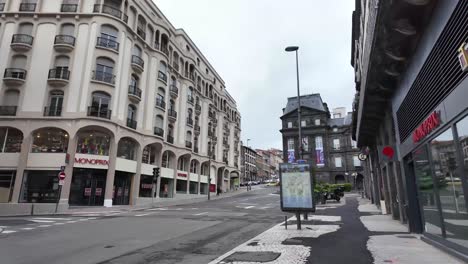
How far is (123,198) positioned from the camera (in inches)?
1243

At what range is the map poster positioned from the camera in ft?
38.1

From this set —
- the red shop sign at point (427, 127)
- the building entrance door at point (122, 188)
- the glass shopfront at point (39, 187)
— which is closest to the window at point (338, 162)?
the building entrance door at point (122, 188)

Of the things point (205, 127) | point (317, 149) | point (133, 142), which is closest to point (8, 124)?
point (133, 142)

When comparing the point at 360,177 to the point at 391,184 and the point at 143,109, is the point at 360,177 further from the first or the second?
the point at 391,184

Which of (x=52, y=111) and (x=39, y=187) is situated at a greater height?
(x=52, y=111)

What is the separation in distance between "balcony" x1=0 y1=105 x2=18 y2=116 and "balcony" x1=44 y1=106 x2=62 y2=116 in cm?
279

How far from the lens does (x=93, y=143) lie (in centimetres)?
2905

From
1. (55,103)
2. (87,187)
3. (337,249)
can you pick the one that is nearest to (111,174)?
(87,187)

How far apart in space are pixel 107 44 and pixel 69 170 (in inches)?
513

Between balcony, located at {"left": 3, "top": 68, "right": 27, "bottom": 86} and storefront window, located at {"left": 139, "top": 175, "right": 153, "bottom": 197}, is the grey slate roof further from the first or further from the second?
balcony, located at {"left": 3, "top": 68, "right": 27, "bottom": 86}

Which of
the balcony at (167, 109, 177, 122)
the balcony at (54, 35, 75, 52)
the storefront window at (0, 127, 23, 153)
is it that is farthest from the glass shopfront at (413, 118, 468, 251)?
the balcony at (167, 109, 177, 122)

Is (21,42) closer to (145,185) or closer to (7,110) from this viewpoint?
(7,110)

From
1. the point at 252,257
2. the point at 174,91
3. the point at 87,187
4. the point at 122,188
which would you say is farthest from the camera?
the point at 174,91

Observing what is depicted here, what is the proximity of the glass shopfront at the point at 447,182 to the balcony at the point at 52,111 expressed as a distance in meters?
29.1
